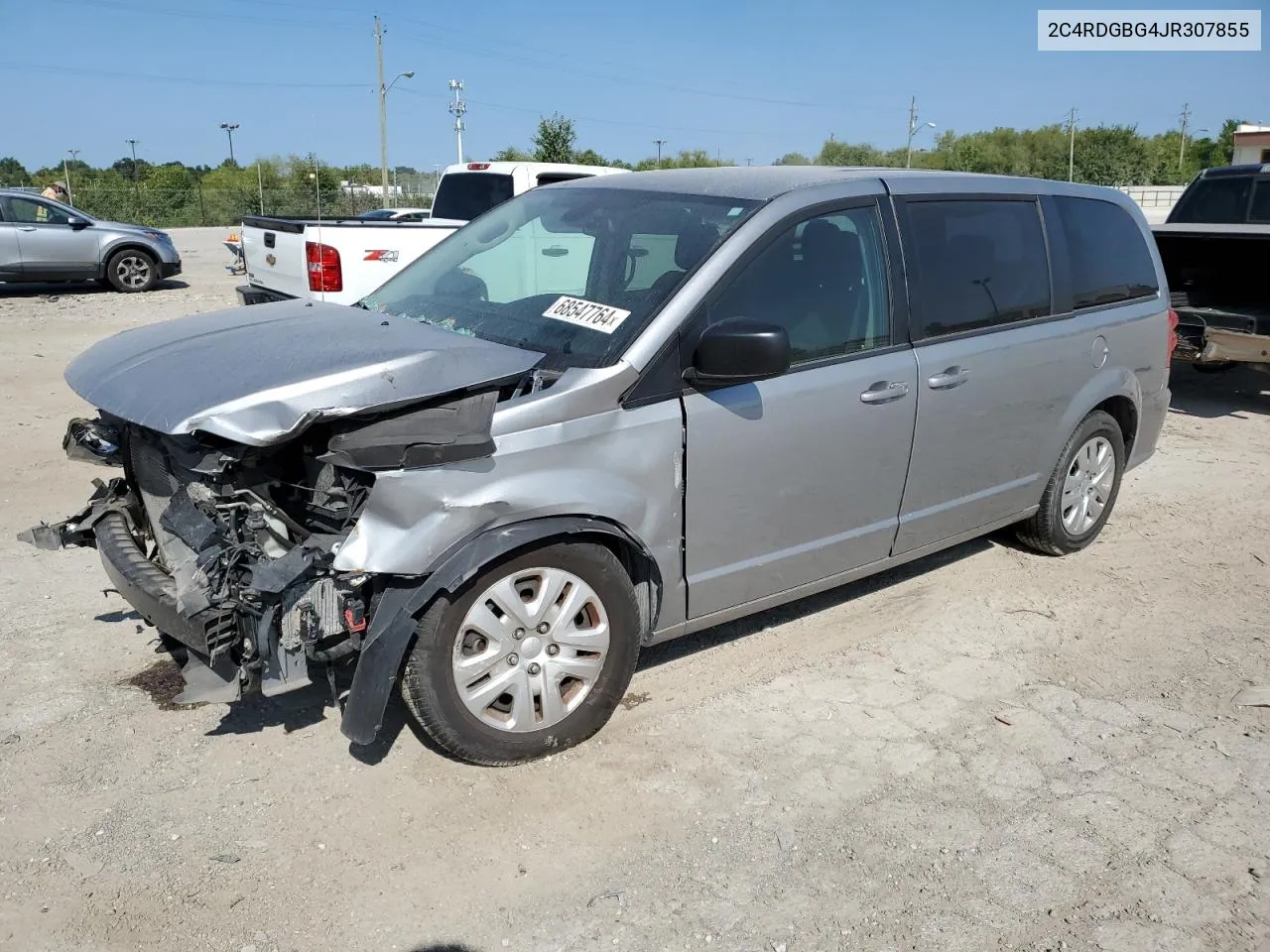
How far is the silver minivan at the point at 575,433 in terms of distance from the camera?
3.15m

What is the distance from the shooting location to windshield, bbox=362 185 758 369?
3713mm

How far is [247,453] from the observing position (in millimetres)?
3229

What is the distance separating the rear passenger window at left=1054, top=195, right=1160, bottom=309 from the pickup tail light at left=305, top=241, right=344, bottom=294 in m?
6.03

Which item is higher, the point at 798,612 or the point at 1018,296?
the point at 1018,296

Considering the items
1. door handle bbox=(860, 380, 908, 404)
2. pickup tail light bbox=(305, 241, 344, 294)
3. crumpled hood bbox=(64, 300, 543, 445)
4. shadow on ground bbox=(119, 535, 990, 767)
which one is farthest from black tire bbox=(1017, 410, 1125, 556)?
pickup tail light bbox=(305, 241, 344, 294)

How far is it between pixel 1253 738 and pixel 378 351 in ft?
11.2

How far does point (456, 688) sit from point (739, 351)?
4.74ft

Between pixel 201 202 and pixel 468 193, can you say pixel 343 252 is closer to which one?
pixel 468 193

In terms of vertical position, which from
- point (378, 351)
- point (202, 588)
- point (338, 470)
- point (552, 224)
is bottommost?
point (202, 588)

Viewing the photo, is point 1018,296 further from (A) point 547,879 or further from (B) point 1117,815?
(A) point 547,879

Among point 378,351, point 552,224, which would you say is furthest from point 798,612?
point 378,351

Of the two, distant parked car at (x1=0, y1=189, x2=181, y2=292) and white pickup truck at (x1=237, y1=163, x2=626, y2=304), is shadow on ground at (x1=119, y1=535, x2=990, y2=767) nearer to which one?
white pickup truck at (x1=237, y1=163, x2=626, y2=304)

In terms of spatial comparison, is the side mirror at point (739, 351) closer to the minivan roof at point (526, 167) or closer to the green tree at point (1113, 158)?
the minivan roof at point (526, 167)

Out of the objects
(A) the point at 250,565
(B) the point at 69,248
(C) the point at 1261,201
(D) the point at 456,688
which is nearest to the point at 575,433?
(D) the point at 456,688
